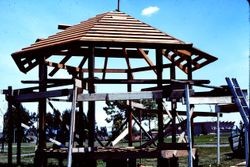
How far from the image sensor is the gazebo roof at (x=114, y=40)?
28.5ft

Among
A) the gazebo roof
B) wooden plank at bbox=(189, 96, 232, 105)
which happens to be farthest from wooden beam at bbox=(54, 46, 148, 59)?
wooden plank at bbox=(189, 96, 232, 105)

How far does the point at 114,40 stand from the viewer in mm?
8633

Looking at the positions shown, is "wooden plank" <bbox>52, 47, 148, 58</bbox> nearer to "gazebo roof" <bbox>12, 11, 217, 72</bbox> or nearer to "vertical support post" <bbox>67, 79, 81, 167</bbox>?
"gazebo roof" <bbox>12, 11, 217, 72</bbox>

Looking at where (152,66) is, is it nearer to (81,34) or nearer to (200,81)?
(200,81)

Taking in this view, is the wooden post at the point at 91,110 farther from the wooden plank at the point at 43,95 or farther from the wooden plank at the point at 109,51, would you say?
the wooden plank at the point at 109,51

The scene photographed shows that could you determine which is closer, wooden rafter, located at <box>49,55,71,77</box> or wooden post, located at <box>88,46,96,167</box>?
wooden post, located at <box>88,46,96,167</box>

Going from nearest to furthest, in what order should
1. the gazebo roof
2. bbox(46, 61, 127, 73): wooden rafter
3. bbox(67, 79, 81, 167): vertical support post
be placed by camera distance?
1. bbox(67, 79, 81, 167): vertical support post
2. the gazebo roof
3. bbox(46, 61, 127, 73): wooden rafter

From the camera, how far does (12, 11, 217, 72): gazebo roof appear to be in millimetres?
8680

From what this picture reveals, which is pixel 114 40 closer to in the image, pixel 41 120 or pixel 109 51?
pixel 41 120

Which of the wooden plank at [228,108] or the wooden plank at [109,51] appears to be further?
the wooden plank at [109,51]

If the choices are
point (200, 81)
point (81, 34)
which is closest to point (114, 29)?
point (81, 34)

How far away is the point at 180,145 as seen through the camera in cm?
888

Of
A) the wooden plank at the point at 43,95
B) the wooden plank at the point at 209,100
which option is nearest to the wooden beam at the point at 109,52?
the wooden plank at the point at 43,95

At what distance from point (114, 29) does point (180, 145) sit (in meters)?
3.46
